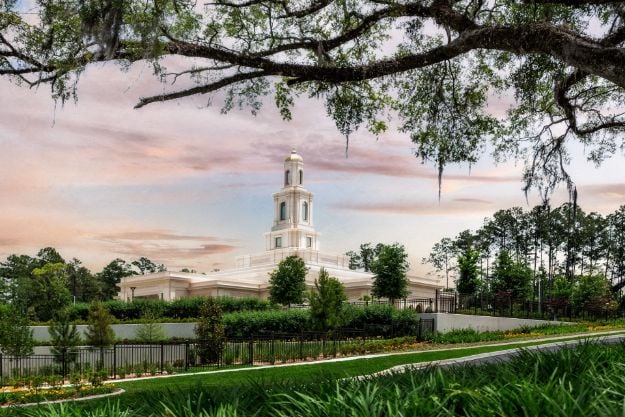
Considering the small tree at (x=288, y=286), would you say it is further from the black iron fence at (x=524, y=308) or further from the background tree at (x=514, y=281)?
the background tree at (x=514, y=281)

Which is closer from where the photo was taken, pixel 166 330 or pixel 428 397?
pixel 428 397

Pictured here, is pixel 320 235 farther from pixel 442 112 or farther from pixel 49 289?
pixel 442 112

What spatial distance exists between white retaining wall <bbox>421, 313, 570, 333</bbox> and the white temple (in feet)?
57.9

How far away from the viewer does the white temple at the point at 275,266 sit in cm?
5688

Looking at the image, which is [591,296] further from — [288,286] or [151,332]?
[151,332]

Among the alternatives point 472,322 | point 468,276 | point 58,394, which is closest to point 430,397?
point 58,394

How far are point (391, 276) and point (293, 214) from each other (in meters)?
29.4

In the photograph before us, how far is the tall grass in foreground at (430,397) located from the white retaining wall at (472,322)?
2547cm

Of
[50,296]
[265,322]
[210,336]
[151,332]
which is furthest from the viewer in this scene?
[50,296]

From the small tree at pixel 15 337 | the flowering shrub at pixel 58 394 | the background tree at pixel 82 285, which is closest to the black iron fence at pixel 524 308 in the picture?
the small tree at pixel 15 337

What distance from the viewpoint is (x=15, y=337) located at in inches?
1064

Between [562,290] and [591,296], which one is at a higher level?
[562,290]

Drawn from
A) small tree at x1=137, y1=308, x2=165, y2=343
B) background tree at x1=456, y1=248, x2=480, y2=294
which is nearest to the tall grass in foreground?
small tree at x1=137, y1=308, x2=165, y2=343

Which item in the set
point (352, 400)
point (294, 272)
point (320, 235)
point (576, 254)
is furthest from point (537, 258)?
point (352, 400)
